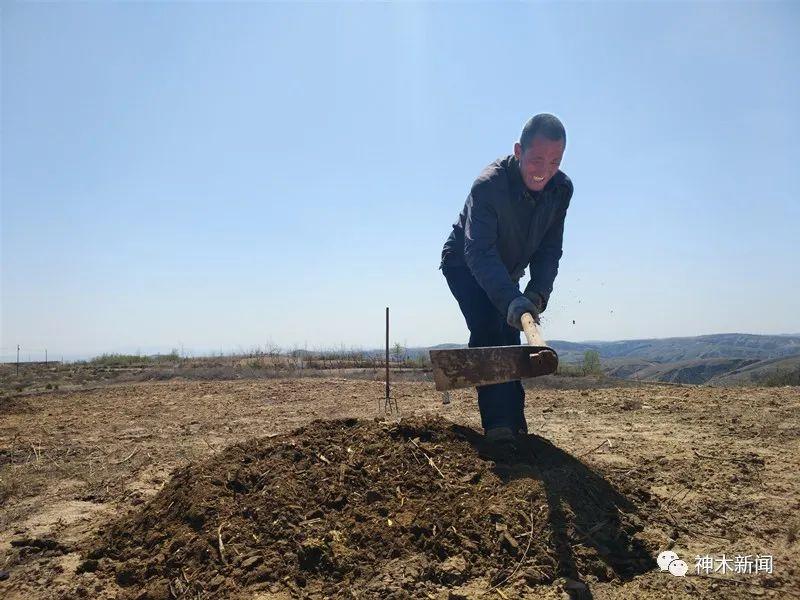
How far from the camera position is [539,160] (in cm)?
307

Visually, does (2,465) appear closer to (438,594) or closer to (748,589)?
(438,594)

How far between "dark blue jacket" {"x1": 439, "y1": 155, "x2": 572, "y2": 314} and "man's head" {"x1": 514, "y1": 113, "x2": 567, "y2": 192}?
14 cm

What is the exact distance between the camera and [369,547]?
2.06 metres

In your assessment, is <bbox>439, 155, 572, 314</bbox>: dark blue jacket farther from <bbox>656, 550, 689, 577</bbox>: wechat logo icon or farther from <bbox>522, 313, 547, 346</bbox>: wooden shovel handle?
<bbox>656, 550, 689, 577</bbox>: wechat logo icon

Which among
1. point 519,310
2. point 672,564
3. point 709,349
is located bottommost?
point 709,349

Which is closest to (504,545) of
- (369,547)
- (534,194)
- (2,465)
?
(369,547)

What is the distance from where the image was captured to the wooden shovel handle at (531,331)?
234cm

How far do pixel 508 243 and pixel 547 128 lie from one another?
2.61ft

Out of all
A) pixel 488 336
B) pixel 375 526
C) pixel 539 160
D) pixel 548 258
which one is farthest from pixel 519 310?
pixel 375 526

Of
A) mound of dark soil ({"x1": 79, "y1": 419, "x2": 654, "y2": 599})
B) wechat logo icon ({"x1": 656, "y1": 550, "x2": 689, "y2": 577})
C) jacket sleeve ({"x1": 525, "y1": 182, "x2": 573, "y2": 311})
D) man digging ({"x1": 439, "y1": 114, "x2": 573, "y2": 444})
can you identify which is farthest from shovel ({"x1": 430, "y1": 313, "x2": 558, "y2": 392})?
jacket sleeve ({"x1": 525, "y1": 182, "x2": 573, "y2": 311})

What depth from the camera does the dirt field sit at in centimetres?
191

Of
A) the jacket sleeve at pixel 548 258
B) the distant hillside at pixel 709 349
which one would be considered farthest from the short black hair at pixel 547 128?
the distant hillside at pixel 709 349

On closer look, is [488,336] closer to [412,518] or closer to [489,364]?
[489,364]

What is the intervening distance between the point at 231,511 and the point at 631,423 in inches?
154
